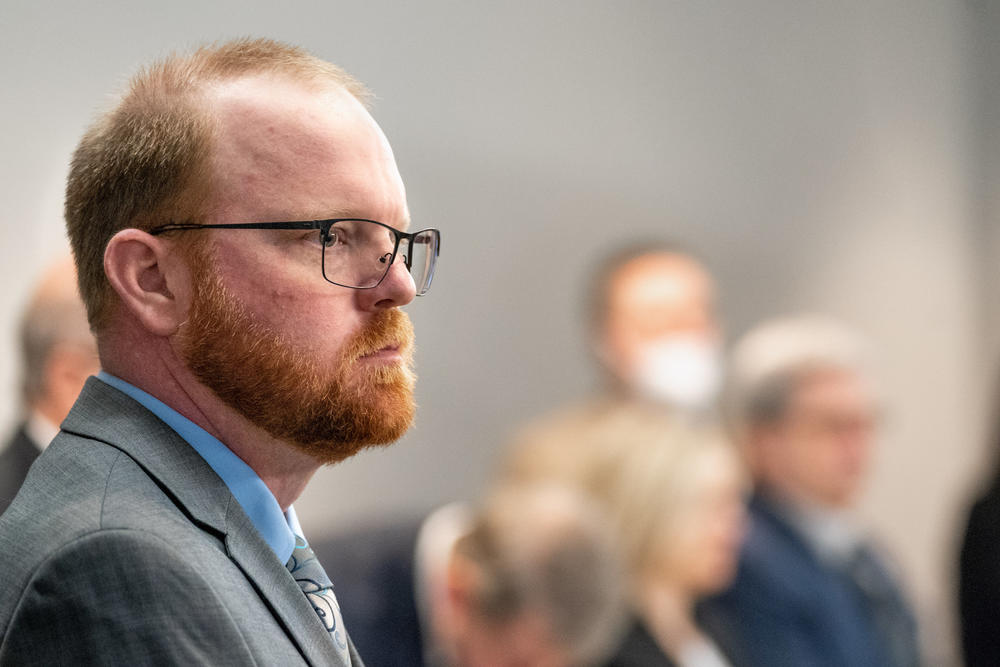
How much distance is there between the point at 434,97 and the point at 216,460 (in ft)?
7.81

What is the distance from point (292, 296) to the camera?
1412 millimetres

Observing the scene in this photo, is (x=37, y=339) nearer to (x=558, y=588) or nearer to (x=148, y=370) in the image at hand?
(x=148, y=370)

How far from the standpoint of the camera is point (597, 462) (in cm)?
389

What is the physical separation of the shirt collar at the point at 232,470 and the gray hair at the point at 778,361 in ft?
10.3

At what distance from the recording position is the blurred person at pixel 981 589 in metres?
4.45

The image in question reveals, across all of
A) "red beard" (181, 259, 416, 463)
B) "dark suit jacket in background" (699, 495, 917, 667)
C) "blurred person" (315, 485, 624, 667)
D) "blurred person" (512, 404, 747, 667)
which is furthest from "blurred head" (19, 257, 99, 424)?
"dark suit jacket in background" (699, 495, 917, 667)

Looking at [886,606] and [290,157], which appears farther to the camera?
[886,606]

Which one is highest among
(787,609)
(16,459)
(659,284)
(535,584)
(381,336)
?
(381,336)

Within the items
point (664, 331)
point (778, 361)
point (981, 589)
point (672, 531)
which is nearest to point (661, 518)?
point (672, 531)

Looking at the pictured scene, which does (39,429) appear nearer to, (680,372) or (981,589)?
(680,372)

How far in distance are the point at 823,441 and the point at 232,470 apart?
3.52 meters

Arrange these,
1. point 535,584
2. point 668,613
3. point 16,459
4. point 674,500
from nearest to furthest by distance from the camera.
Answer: point 16,459 < point 535,584 < point 668,613 < point 674,500

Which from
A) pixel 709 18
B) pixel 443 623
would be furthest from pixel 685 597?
pixel 709 18

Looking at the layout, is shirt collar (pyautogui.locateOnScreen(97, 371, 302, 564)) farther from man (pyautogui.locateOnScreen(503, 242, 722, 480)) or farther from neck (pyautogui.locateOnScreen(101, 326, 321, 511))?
man (pyautogui.locateOnScreen(503, 242, 722, 480))
